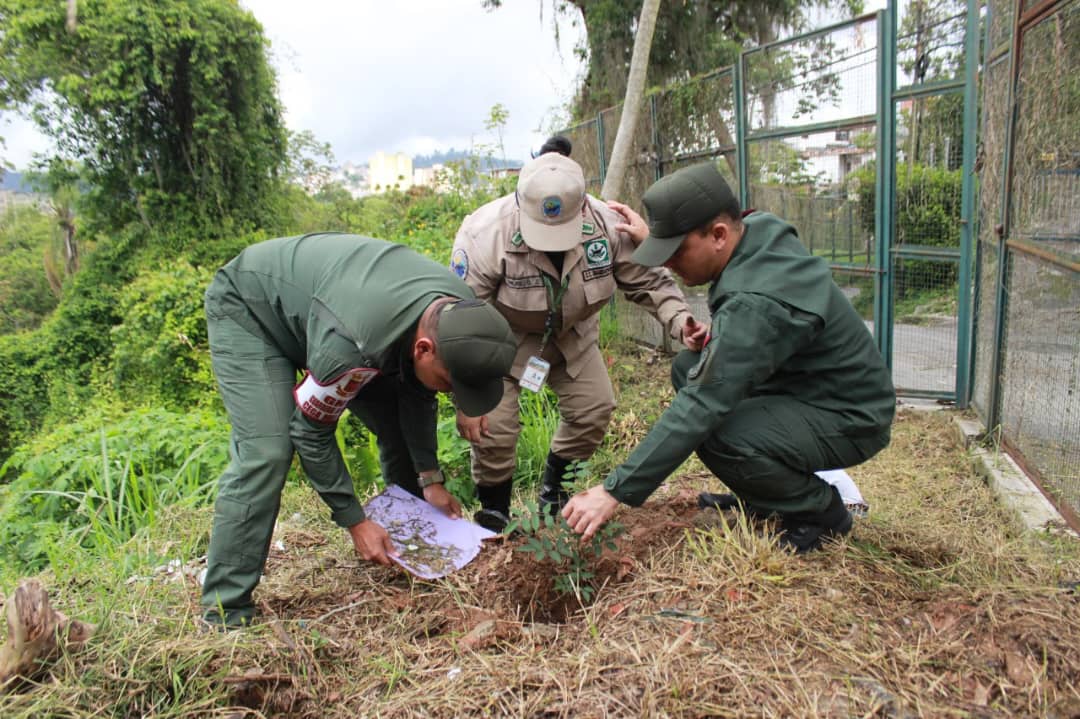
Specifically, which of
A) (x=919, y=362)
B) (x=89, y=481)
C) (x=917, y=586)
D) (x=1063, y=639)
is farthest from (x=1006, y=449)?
(x=89, y=481)

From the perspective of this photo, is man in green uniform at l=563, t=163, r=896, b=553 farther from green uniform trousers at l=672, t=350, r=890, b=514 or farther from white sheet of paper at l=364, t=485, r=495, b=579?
white sheet of paper at l=364, t=485, r=495, b=579

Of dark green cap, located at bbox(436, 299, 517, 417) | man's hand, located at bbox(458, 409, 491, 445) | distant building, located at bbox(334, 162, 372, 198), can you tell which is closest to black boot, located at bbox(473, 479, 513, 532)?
man's hand, located at bbox(458, 409, 491, 445)

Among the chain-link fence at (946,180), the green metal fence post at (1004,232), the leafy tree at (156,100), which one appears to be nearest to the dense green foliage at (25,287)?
the leafy tree at (156,100)

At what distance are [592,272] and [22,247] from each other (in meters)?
29.8

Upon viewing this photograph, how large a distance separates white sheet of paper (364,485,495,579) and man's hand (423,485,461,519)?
20 millimetres

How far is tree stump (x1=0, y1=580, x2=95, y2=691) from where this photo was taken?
169 centimetres

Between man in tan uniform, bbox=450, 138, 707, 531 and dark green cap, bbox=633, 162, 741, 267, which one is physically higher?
dark green cap, bbox=633, 162, 741, 267

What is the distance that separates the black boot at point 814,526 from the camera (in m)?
2.38

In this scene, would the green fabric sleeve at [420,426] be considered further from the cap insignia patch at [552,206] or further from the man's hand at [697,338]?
the man's hand at [697,338]

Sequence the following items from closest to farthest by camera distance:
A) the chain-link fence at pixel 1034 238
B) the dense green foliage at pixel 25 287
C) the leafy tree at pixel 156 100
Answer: the chain-link fence at pixel 1034 238
the leafy tree at pixel 156 100
the dense green foliage at pixel 25 287

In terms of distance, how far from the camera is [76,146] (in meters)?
13.8

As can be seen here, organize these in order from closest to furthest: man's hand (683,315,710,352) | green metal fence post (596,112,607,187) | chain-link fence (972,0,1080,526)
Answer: man's hand (683,315,710,352), chain-link fence (972,0,1080,526), green metal fence post (596,112,607,187)

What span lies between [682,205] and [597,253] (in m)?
1.00

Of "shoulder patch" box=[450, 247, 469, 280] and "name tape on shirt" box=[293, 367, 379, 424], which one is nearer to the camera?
"name tape on shirt" box=[293, 367, 379, 424]
